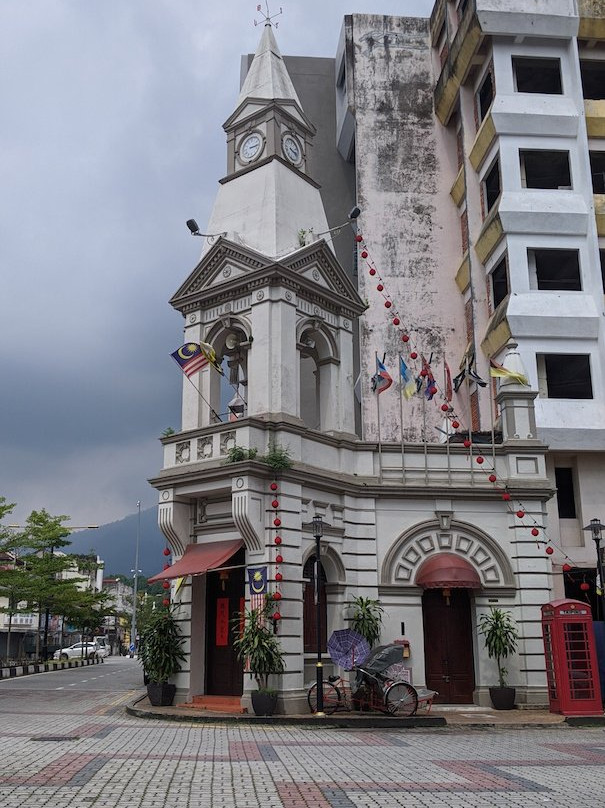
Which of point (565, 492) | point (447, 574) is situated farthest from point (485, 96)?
point (447, 574)

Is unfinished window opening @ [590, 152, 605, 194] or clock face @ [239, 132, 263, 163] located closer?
clock face @ [239, 132, 263, 163]

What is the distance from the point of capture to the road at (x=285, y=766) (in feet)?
32.5

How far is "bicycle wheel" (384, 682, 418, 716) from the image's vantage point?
63.7 ft

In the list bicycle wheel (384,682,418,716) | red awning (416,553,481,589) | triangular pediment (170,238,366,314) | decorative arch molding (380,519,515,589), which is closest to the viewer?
bicycle wheel (384,682,418,716)

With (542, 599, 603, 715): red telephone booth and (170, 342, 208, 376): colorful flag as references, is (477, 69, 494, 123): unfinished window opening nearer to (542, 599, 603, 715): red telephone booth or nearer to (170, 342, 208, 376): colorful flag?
(170, 342, 208, 376): colorful flag

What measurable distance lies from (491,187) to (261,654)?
2942 centimetres

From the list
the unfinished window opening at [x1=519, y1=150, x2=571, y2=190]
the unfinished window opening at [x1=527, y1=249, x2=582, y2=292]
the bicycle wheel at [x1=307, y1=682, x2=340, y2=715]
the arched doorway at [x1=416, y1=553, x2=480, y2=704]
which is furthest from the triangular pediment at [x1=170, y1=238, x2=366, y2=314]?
the unfinished window opening at [x1=519, y1=150, x2=571, y2=190]

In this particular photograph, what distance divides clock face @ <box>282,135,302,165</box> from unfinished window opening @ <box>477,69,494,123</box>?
17.4 metres

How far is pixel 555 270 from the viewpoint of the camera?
128 ft

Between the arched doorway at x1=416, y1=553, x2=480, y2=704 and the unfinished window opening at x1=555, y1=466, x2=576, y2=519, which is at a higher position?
the unfinished window opening at x1=555, y1=466, x2=576, y2=519

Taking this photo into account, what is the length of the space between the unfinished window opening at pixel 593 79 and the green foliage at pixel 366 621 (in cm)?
3010

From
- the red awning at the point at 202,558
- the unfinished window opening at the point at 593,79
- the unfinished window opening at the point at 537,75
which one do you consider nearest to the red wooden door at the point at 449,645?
the red awning at the point at 202,558

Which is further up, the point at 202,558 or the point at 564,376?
the point at 564,376

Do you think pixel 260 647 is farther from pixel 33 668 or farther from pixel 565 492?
pixel 33 668
